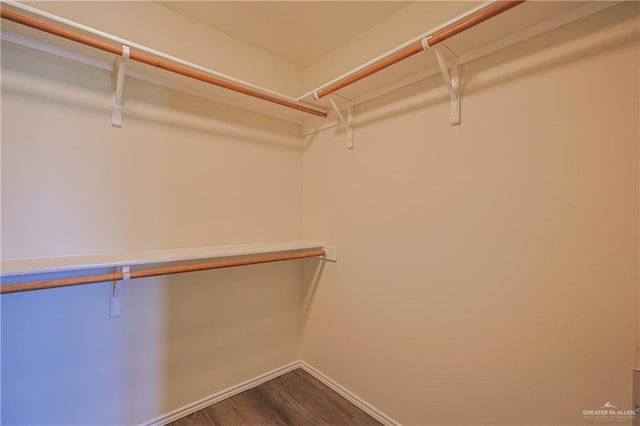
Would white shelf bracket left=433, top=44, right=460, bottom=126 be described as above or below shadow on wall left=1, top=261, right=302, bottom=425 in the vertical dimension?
above

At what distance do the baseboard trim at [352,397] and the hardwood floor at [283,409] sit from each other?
24 millimetres

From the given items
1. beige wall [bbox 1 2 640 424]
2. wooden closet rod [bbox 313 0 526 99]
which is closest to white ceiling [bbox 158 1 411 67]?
beige wall [bbox 1 2 640 424]

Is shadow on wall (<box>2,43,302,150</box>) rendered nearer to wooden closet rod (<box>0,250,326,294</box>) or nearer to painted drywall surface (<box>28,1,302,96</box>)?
painted drywall surface (<box>28,1,302,96</box>)

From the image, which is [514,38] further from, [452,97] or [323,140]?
[323,140]

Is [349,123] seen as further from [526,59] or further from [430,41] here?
[526,59]

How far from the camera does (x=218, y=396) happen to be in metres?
1.96

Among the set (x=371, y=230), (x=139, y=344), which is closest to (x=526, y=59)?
(x=371, y=230)

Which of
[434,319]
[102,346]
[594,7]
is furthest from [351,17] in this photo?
[102,346]

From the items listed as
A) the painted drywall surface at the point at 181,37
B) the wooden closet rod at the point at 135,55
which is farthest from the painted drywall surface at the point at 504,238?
the painted drywall surface at the point at 181,37

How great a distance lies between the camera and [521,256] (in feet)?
4.13

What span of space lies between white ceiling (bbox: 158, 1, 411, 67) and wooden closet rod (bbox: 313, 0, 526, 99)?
0.46 meters

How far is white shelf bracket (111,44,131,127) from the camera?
1448mm

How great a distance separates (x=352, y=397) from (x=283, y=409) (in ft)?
1.57

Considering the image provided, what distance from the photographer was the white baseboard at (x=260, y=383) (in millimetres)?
1753
